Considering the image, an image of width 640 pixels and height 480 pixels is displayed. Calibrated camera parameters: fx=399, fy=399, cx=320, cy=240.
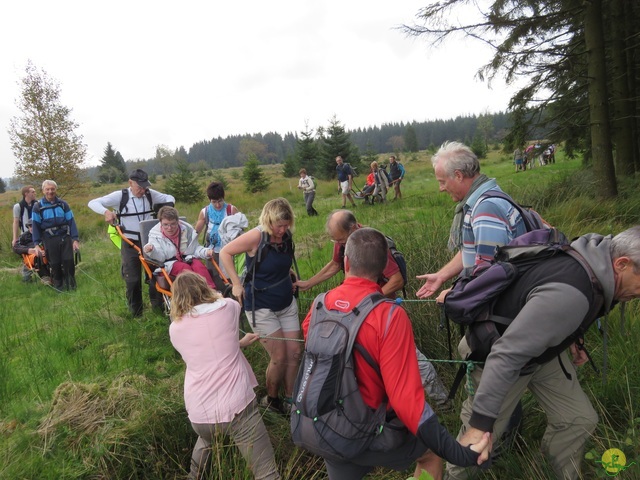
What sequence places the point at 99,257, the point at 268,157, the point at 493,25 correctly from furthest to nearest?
the point at 268,157 → the point at 99,257 → the point at 493,25

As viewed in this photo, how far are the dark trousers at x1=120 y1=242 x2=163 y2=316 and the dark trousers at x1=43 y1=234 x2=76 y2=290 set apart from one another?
245 centimetres

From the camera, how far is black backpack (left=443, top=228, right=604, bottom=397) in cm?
184

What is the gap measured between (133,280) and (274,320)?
3.07 meters

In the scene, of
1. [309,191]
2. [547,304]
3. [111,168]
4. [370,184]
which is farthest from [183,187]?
[111,168]

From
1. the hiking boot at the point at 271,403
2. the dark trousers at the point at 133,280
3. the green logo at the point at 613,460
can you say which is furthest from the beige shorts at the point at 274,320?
the dark trousers at the point at 133,280

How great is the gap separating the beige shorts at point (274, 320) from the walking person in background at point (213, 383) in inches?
31.8

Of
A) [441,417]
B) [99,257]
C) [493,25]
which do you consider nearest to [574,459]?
[441,417]

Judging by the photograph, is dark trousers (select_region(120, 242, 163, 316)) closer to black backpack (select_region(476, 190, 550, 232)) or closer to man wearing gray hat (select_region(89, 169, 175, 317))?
man wearing gray hat (select_region(89, 169, 175, 317))

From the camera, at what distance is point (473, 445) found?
181 centimetres

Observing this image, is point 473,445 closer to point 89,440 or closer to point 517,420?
point 517,420

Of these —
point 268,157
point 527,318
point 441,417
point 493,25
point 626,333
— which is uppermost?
point 268,157

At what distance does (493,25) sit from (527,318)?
6992 millimetres

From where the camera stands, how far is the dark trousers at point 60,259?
722 centimetres

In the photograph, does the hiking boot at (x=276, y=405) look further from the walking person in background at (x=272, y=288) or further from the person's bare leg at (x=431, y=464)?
the person's bare leg at (x=431, y=464)
